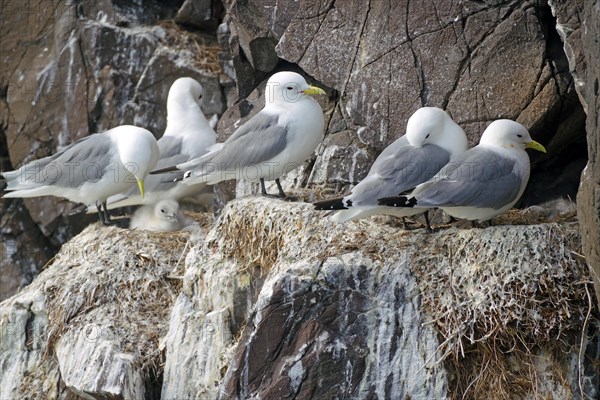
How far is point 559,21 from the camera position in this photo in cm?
743

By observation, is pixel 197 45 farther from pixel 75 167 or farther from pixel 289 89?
pixel 289 89

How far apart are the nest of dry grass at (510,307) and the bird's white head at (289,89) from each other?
6.35ft

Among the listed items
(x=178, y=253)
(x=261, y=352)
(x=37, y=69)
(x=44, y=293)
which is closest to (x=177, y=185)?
(x=178, y=253)

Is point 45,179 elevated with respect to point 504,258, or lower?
elevated

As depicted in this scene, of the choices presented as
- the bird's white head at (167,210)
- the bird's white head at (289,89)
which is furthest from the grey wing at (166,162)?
the bird's white head at (289,89)

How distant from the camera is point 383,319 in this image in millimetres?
7086

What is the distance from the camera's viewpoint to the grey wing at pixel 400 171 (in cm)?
732

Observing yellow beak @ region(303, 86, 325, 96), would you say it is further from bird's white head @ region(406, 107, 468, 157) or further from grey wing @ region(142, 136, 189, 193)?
grey wing @ region(142, 136, 189, 193)

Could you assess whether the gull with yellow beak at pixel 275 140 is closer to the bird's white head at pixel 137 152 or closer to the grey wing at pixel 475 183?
the bird's white head at pixel 137 152

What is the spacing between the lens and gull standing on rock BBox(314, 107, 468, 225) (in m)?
7.28

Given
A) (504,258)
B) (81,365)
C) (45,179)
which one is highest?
(45,179)

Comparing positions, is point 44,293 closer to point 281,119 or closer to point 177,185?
point 177,185

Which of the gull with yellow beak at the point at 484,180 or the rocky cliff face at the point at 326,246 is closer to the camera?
the rocky cliff face at the point at 326,246

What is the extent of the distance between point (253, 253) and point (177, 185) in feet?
6.67
